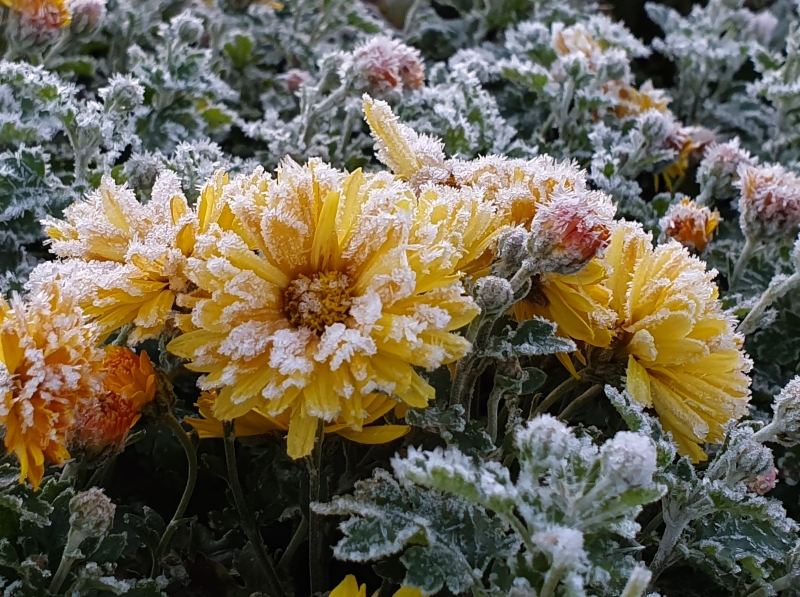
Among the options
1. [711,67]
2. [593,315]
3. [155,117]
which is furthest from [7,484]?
[711,67]

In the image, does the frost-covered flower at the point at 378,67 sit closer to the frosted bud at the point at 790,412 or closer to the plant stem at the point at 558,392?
the plant stem at the point at 558,392

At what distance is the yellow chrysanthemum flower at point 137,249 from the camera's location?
2.35 ft

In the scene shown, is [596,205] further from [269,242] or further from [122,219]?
[122,219]

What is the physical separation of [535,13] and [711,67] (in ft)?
1.69

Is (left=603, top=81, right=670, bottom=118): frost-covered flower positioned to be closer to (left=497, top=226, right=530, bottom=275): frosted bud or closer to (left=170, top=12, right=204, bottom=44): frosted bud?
(left=170, top=12, right=204, bottom=44): frosted bud

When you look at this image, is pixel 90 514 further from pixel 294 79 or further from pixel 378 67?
pixel 294 79

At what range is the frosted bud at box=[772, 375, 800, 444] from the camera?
0.80 m

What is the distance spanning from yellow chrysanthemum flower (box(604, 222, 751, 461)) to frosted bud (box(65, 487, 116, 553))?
50 cm

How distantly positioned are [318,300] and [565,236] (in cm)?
22

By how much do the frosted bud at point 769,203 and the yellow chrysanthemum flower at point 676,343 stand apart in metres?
0.42

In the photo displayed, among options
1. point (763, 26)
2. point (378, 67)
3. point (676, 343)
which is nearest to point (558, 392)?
point (676, 343)

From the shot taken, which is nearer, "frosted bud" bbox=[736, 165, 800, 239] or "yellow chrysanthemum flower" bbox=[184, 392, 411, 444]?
"yellow chrysanthemum flower" bbox=[184, 392, 411, 444]

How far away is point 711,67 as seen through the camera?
1936mm

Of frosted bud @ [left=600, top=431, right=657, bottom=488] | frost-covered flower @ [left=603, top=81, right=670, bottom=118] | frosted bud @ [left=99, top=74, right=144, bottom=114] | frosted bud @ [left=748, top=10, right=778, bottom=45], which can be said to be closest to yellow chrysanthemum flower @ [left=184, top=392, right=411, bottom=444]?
frosted bud @ [left=600, top=431, right=657, bottom=488]
